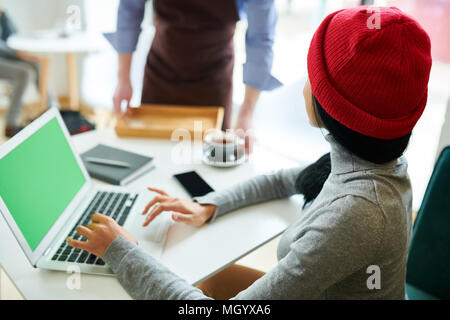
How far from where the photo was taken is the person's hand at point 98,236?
2.62 ft

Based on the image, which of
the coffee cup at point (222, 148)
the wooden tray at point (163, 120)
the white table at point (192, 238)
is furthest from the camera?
the wooden tray at point (163, 120)

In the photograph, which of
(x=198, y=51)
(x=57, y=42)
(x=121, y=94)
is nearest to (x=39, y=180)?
(x=121, y=94)

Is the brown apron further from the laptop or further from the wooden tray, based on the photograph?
the laptop

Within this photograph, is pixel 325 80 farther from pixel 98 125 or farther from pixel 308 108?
pixel 98 125

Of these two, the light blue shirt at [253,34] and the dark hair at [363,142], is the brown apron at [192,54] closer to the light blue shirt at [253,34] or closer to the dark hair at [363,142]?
the light blue shirt at [253,34]

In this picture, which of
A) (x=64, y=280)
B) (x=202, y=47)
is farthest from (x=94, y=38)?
(x=64, y=280)

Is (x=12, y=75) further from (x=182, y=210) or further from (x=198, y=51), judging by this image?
(x=182, y=210)

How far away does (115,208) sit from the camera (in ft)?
3.23

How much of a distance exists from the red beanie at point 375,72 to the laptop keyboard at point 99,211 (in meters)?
0.56

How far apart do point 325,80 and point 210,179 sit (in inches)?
23.7

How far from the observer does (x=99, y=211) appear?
97 centimetres

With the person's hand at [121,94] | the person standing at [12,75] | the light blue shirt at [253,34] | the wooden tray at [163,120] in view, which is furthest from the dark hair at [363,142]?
the person standing at [12,75]

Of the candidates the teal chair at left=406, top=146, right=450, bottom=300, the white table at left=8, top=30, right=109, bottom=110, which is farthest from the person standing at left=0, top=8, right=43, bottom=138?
the teal chair at left=406, top=146, right=450, bottom=300

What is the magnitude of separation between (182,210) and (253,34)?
2.79ft
